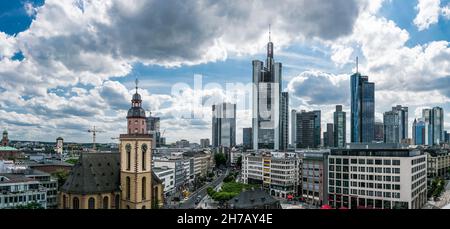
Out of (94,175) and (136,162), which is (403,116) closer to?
(136,162)

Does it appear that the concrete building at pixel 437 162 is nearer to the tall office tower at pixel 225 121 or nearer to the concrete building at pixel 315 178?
the concrete building at pixel 315 178

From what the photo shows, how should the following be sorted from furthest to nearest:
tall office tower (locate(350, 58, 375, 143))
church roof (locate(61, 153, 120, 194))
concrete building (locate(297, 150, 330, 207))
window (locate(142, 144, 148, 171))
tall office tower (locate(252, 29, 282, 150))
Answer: concrete building (locate(297, 150, 330, 207)), window (locate(142, 144, 148, 171)), church roof (locate(61, 153, 120, 194)), tall office tower (locate(350, 58, 375, 143)), tall office tower (locate(252, 29, 282, 150))

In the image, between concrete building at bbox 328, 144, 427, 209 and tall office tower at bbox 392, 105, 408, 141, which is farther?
concrete building at bbox 328, 144, 427, 209

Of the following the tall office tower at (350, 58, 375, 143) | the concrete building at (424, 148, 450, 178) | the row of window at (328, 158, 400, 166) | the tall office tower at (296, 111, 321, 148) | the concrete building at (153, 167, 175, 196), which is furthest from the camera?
the concrete building at (424, 148, 450, 178)

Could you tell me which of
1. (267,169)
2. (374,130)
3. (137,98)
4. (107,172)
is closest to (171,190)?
(267,169)

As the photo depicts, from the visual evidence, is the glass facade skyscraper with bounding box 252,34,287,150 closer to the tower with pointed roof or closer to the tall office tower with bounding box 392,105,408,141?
the tall office tower with bounding box 392,105,408,141

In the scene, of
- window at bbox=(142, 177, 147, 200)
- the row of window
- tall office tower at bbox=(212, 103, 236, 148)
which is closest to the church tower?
window at bbox=(142, 177, 147, 200)
